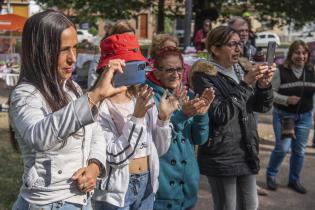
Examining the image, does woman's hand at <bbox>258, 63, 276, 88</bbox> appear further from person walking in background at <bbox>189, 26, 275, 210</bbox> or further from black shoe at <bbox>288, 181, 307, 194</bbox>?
black shoe at <bbox>288, 181, 307, 194</bbox>

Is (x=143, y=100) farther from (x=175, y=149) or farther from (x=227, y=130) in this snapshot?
(x=227, y=130)

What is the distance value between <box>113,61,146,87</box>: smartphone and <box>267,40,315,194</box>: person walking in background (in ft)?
10.4

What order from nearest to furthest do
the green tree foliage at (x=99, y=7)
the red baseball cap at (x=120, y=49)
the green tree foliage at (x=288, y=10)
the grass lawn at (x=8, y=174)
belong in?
the red baseball cap at (x=120, y=49) → the grass lawn at (x=8, y=174) → the green tree foliage at (x=99, y=7) → the green tree foliage at (x=288, y=10)

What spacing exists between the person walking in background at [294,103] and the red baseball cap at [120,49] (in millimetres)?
2894

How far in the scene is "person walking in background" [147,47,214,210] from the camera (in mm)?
2930

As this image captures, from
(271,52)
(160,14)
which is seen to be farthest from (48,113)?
(160,14)

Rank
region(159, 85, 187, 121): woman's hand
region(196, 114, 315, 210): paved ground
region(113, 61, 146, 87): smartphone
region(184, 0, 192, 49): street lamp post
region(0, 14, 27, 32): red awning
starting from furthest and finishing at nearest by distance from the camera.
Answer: region(0, 14, 27, 32): red awning → region(184, 0, 192, 49): street lamp post → region(196, 114, 315, 210): paved ground → region(159, 85, 187, 121): woman's hand → region(113, 61, 146, 87): smartphone

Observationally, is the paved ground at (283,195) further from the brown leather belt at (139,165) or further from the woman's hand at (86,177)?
the woman's hand at (86,177)

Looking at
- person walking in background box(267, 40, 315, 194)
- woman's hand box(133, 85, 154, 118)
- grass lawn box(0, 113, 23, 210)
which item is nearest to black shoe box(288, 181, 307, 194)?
person walking in background box(267, 40, 315, 194)

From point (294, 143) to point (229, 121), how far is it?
7.50 ft

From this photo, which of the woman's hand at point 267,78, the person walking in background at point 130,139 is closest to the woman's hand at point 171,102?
the person walking in background at point 130,139

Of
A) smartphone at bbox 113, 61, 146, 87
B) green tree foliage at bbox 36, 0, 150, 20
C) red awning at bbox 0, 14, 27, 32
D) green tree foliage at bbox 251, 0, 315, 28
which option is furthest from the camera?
red awning at bbox 0, 14, 27, 32

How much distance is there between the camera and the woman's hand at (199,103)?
2.69 m

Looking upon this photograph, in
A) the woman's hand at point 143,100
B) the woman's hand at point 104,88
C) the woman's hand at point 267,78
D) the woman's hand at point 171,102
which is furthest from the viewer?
the woman's hand at point 267,78
